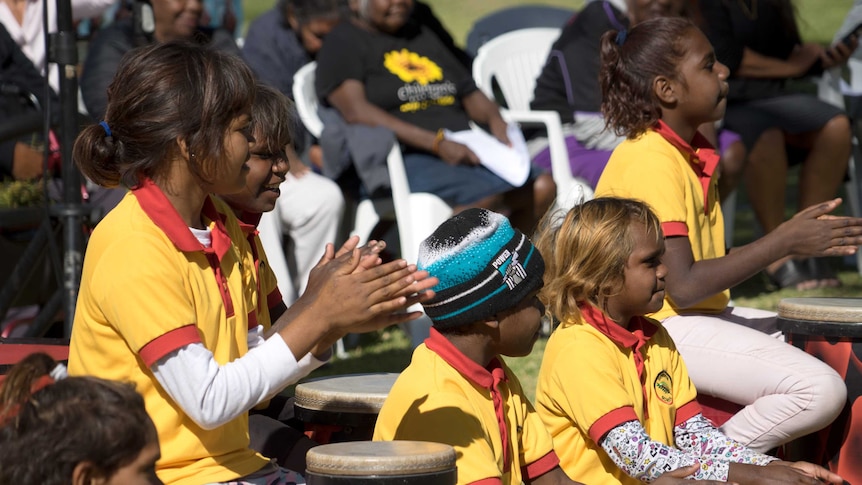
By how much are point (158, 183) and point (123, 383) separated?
0.59m

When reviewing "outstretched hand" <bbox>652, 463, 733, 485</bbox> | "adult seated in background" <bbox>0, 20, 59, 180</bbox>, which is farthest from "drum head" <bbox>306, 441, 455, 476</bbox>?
"adult seated in background" <bbox>0, 20, 59, 180</bbox>

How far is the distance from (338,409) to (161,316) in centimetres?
83

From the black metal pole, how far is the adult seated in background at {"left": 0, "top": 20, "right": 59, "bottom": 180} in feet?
1.48

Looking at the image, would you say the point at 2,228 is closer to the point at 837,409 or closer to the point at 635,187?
the point at 635,187

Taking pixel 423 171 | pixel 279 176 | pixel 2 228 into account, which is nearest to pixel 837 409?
pixel 279 176

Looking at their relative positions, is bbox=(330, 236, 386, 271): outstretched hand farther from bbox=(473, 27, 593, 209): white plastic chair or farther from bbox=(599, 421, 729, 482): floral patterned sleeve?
bbox=(473, 27, 593, 209): white plastic chair

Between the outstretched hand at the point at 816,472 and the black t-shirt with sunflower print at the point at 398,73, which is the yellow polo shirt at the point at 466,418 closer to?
the outstretched hand at the point at 816,472

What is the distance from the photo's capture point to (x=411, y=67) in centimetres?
640

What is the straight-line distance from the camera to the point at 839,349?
369 centimetres

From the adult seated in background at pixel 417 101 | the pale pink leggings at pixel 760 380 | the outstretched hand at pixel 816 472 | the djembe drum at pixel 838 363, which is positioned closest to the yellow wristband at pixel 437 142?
the adult seated in background at pixel 417 101

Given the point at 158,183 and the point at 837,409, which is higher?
the point at 158,183

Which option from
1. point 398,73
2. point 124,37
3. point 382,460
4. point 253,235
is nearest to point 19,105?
point 124,37

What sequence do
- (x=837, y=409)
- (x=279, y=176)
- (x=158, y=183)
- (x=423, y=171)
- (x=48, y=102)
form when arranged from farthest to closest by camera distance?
(x=423, y=171)
(x=48, y=102)
(x=837, y=409)
(x=279, y=176)
(x=158, y=183)

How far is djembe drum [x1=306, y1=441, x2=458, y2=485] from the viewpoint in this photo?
235 centimetres
